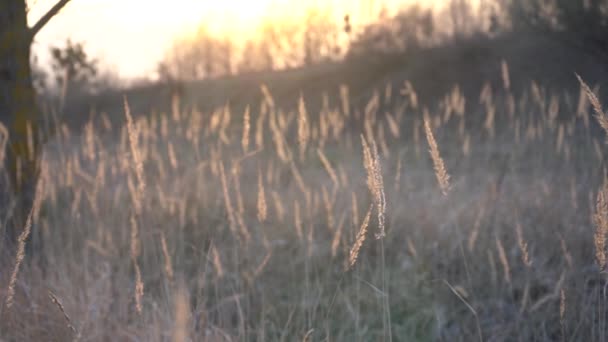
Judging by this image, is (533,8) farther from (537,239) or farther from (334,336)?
(334,336)

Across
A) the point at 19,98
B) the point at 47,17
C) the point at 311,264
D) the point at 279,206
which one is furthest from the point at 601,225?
the point at 19,98

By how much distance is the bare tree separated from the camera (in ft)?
10.1

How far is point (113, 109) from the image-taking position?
75.3ft

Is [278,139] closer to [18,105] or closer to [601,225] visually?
[18,105]

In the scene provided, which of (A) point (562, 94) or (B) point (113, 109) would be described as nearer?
(A) point (562, 94)

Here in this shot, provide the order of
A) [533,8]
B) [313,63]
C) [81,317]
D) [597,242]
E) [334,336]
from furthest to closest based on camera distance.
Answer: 1. [313,63]
2. [533,8]
3. [334,336]
4. [81,317]
5. [597,242]

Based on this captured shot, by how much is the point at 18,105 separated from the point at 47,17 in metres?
0.58

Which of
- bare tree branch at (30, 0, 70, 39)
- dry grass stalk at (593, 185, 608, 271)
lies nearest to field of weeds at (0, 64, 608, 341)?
dry grass stalk at (593, 185, 608, 271)

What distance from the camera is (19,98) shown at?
3.21 meters

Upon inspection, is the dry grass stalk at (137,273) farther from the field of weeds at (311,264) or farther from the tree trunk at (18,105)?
the tree trunk at (18,105)

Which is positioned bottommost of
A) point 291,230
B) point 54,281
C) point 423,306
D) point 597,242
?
Answer: point 423,306

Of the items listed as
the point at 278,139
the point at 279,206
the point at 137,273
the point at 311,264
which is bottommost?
the point at 311,264

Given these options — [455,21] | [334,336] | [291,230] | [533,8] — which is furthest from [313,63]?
[334,336]

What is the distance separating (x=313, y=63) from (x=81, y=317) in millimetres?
19632
